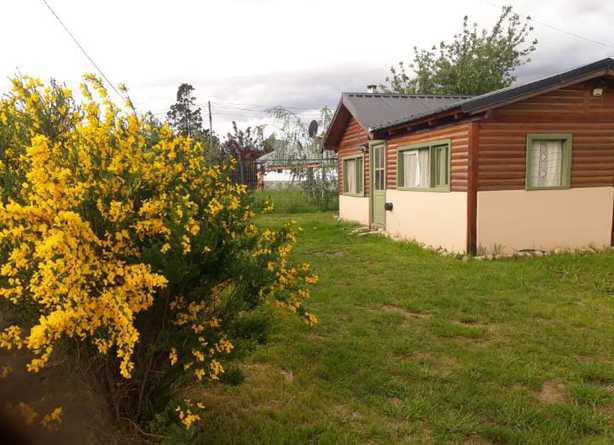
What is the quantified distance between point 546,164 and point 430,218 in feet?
7.72

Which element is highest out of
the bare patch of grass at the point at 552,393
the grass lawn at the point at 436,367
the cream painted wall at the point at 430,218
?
the cream painted wall at the point at 430,218

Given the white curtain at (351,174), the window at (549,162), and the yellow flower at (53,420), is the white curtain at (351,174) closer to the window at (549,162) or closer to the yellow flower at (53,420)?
the window at (549,162)

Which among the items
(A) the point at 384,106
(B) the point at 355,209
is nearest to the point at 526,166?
(A) the point at 384,106

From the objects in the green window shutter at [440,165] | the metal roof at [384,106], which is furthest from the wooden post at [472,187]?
the metal roof at [384,106]

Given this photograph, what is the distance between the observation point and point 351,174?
15031 mm

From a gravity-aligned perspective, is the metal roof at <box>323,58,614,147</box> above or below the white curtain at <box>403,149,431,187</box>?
above

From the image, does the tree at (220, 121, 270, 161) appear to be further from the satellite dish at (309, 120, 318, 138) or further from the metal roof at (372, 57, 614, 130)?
the metal roof at (372, 57, 614, 130)

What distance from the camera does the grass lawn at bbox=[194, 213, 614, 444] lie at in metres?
3.08

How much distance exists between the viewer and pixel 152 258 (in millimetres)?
2301

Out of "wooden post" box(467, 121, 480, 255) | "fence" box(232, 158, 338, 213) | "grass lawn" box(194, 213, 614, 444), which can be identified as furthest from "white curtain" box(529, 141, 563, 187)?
"fence" box(232, 158, 338, 213)

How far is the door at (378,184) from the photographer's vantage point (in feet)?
39.8

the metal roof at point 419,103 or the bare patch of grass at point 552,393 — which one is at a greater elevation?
the metal roof at point 419,103

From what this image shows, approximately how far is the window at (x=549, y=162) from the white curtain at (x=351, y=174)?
22.0ft

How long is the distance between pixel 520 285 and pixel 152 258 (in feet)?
18.9
